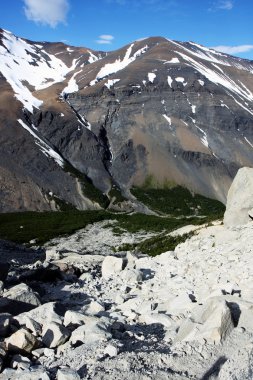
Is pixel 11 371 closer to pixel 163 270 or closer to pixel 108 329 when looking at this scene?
pixel 108 329

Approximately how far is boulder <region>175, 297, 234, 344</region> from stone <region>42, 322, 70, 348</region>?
144 inches

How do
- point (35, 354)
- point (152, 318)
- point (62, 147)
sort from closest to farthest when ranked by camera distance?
point (35, 354), point (152, 318), point (62, 147)

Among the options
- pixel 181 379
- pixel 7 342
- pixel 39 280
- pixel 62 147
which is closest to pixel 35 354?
pixel 7 342

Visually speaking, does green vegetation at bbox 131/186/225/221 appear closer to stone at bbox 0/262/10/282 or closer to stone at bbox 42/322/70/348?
stone at bbox 0/262/10/282

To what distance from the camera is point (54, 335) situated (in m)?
14.5

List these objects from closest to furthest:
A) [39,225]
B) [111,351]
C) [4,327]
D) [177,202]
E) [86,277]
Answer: [111,351], [4,327], [86,277], [39,225], [177,202]

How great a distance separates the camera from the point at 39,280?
24.6m

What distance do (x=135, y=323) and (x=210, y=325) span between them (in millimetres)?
3282

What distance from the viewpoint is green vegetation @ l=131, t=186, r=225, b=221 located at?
154 m

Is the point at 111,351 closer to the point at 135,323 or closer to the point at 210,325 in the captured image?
the point at 210,325

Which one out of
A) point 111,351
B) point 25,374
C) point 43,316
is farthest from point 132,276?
point 25,374

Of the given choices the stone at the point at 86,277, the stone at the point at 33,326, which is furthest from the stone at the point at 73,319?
the stone at the point at 86,277

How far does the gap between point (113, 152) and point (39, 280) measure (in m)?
173

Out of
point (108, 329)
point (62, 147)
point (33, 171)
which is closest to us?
point (108, 329)
